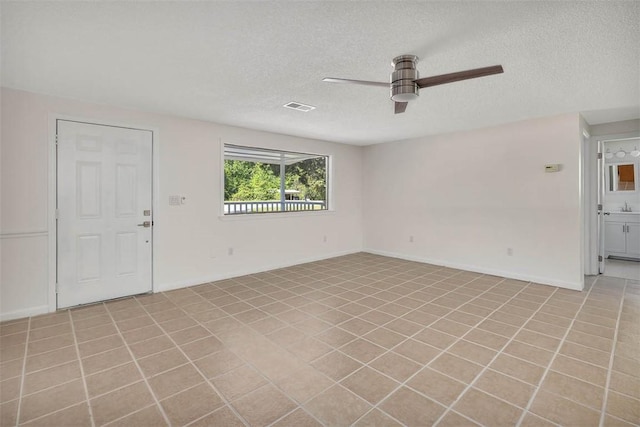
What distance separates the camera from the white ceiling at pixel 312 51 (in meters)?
1.86

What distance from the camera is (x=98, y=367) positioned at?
237 centimetres

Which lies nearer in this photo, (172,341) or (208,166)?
(172,341)

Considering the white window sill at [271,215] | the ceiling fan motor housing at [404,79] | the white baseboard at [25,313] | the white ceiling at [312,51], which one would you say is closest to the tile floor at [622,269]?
the white ceiling at [312,51]

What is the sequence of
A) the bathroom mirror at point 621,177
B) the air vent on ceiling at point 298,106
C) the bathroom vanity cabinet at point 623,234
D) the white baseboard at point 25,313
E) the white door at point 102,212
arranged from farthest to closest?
the bathroom mirror at point 621,177 < the bathroom vanity cabinet at point 623,234 < the air vent on ceiling at point 298,106 < the white door at point 102,212 < the white baseboard at point 25,313

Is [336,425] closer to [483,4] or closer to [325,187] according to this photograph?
[483,4]

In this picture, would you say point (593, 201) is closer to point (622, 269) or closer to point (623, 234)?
point (622, 269)

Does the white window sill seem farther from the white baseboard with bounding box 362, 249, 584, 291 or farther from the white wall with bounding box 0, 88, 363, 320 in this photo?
the white baseboard with bounding box 362, 249, 584, 291

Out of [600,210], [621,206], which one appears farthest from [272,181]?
[621,206]

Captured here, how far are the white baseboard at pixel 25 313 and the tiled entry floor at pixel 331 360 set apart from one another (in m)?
0.13

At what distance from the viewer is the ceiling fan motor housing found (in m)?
2.35

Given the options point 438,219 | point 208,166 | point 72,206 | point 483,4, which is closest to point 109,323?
point 72,206

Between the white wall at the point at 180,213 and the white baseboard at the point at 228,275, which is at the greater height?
the white wall at the point at 180,213

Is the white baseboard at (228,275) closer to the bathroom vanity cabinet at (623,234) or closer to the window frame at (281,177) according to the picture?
the window frame at (281,177)

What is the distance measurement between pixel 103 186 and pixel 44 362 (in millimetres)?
2067
